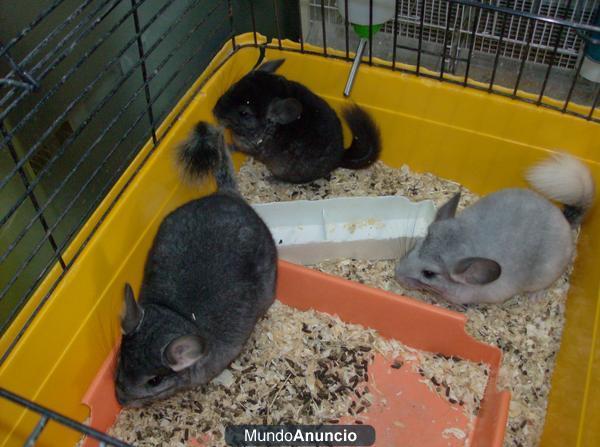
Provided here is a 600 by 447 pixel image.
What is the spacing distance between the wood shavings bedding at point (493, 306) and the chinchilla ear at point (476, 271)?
296 mm

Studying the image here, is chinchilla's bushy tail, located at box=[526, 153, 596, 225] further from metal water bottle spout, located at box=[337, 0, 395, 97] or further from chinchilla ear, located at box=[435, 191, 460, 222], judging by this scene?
metal water bottle spout, located at box=[337, 0, 395, 97]

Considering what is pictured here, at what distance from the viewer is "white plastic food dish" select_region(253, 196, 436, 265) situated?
8.55 feet

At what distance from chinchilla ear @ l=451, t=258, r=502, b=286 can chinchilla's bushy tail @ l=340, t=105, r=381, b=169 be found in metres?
0.79

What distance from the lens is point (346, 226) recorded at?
266cm

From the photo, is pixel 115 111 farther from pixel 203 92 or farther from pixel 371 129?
pixel 371 129

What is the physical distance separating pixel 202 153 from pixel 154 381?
88cm

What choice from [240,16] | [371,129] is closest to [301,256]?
[371,129]

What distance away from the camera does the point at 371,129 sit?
2795mm

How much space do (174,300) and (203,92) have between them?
102 cm

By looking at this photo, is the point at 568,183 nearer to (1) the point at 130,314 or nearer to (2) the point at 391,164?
(2) the point at 391,164

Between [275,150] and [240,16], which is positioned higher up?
[240,16]

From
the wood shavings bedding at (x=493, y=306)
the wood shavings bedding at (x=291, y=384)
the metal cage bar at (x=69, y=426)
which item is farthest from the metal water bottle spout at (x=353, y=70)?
the metal cage bar at (x=69, y=426)

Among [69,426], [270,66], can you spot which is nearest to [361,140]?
[270,66]

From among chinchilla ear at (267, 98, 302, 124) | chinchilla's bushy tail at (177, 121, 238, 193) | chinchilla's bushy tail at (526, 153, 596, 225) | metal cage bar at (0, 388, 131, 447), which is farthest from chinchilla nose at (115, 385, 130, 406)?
chinchilla's bushy tail at (526, 153, 596, 225)
